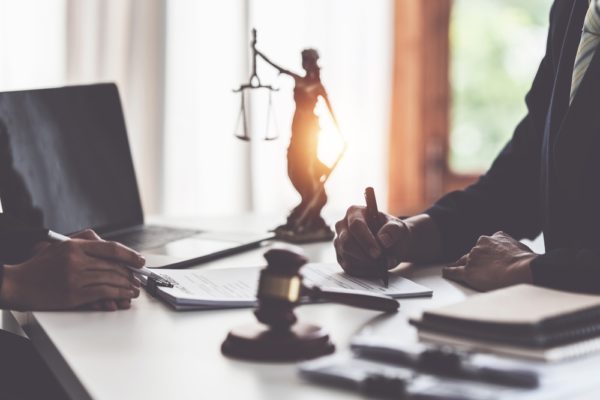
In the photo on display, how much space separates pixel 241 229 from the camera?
71.1 inches

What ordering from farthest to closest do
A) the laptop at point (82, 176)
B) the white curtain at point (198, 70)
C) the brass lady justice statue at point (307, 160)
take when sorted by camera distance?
the white curtain at point (198, 70) → the brass lady justice statue at point (307, 160) → the laptop at point (82, 176)

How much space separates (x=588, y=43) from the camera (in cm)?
131

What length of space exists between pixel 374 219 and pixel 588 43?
0.40 m

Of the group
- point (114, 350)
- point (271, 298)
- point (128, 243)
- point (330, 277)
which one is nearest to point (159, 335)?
point (114, 350)

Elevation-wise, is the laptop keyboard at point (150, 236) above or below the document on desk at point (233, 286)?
below

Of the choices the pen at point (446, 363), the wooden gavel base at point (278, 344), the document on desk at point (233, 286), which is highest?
the pen at point (446, 363)

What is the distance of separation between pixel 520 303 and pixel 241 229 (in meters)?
0.97

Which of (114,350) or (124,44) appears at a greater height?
(124,44)

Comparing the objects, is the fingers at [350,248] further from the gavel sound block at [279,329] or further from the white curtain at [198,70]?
the white curtain at [198,70]

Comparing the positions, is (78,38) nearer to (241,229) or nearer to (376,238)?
(241,229)

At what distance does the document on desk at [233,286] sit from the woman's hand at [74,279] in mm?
58

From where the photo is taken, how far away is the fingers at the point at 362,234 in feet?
4.23

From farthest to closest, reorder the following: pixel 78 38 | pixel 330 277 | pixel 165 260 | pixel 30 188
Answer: pixel 78 38 < pixel 30 188 < pixel 165 260 < pixel 330 277

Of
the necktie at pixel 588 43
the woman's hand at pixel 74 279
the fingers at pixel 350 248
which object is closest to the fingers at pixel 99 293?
the woman's hand at pixel 74 279
